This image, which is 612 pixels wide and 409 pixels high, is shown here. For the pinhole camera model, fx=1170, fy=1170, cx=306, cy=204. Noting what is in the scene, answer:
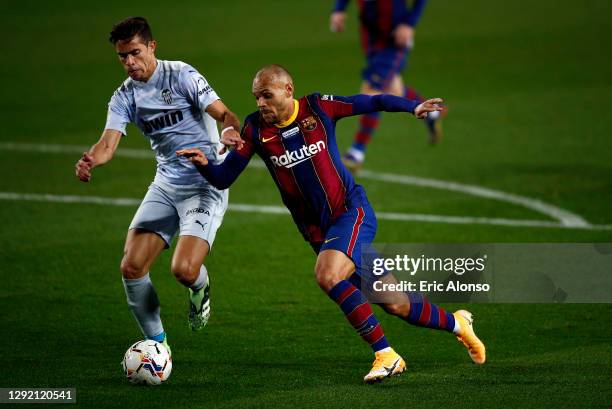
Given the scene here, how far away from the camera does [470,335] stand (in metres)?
7.14

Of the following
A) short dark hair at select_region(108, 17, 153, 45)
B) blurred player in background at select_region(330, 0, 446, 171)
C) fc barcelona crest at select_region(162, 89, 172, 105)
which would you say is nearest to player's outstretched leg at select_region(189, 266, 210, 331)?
fc barcelona crest at select_region(162, 89, 172, 105)

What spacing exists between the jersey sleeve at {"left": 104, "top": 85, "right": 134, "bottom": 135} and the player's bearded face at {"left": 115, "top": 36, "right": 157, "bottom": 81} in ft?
0.56

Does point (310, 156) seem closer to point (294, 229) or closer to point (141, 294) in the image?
point (141, 294)

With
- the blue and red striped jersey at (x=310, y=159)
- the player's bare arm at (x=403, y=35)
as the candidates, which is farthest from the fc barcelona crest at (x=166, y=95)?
the player's bare arm at (x=403, y=35)

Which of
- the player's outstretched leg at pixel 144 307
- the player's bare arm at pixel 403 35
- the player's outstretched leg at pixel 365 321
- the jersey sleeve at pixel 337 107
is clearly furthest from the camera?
the player's bare arm at pixel 403 35

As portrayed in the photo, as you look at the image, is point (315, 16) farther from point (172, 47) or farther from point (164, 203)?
point (164, 203)

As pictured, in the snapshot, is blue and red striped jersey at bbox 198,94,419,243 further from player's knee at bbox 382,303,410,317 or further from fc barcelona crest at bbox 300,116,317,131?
player's knee at bbox 382,303,410,317

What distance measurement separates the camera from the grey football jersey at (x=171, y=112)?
7699 mm

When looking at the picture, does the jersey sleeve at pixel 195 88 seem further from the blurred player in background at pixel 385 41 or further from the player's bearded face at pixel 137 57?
the blurred player in background at pixel 385 41

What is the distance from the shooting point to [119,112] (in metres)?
7.69

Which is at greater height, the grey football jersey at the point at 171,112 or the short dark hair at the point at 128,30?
the short dark hair at the point at 128,30

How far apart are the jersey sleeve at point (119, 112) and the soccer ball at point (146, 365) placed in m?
1.53

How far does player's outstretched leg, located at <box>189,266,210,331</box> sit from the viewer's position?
25.7ft

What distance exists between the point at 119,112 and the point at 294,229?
11.5 feet
